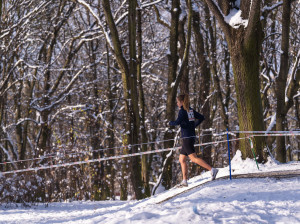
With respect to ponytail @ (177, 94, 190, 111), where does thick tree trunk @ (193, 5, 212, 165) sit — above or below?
above

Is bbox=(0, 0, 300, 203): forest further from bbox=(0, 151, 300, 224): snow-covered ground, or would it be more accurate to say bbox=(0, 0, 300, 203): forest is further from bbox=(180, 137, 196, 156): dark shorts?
bbox=(0, 151, 300, 224): snow-covered ground

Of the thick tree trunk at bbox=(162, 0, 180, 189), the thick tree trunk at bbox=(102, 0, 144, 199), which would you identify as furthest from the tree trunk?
the thick tree trunk at bbox=(162, 0, 180, 189)

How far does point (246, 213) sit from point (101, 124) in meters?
13.4

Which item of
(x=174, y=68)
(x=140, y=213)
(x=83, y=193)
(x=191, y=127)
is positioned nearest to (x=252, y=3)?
(x=191, y=127)

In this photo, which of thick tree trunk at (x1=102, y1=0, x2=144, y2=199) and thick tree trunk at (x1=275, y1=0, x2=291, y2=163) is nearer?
thick tree trunk at (x1=102, y1=0, x2=144, y2=199)

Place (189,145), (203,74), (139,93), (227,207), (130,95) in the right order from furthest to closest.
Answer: (139,93)
(203,74)
(130,95)
(189,145)
(227,207)

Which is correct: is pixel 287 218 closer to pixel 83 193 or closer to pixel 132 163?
pixel 132 163

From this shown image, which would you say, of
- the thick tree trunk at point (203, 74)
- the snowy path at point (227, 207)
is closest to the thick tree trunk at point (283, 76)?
the thick tree trunk at point (203, 74)

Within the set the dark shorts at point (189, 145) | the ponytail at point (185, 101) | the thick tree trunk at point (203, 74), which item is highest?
the thick tree trunk at point (203, 74)

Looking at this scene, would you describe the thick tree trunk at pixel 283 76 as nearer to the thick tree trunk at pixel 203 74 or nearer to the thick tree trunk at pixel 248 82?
the thick tree trunk at pixel 203 74

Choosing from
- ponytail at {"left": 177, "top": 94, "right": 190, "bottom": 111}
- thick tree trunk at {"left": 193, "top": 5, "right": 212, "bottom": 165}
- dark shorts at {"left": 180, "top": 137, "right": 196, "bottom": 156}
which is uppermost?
thick tree trunk at {"left": 193, "top": 5, "right": 212, "bottom": 165}

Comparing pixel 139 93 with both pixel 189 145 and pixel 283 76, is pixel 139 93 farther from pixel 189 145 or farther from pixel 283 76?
pixel 189 145

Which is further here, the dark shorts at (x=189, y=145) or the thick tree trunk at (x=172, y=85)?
the thick tree trunk at (x=172, y=85)

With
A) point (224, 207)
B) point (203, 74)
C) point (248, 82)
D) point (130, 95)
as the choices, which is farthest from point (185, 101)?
point (203, 74)
